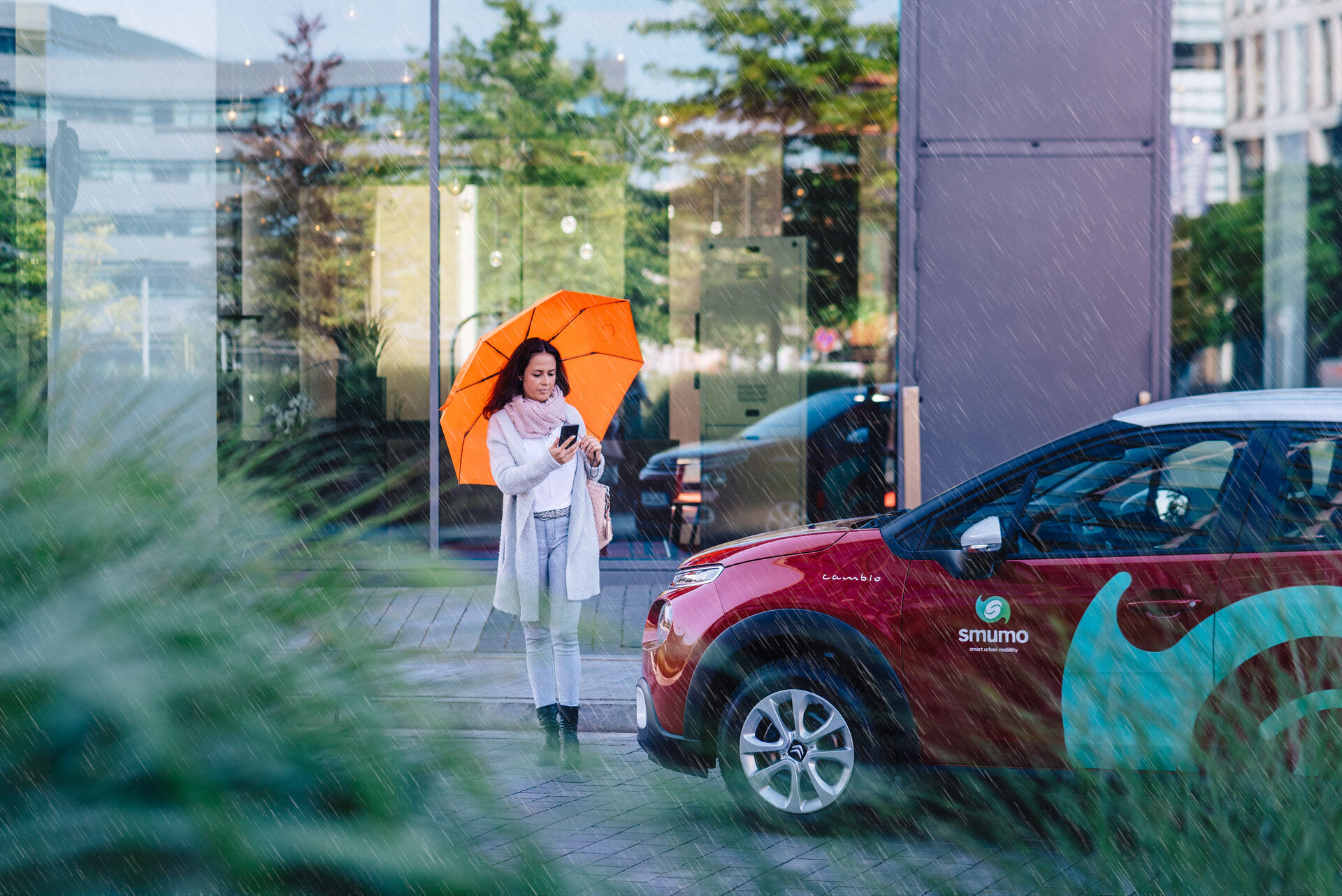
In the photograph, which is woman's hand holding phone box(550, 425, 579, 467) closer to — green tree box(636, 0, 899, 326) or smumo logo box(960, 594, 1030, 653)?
smumo logo box(960, 594, 1030, 653)

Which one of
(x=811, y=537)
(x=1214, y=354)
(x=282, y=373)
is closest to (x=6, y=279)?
(x=811, y=537)

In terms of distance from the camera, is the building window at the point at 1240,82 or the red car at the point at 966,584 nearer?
the red car at the point at 966,584

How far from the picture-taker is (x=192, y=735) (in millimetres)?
1117

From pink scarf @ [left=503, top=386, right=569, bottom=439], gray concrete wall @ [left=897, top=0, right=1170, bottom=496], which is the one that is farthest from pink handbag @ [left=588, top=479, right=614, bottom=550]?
gray concrete wall @ [left=897, top=0, right=1170, bottom=496]

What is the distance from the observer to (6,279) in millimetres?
2068

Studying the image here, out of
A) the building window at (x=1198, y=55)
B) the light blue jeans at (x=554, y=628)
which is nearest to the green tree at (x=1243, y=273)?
the building window at (x=1198, y=55)

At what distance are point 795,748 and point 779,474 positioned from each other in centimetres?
620

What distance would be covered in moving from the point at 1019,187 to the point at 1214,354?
222cm

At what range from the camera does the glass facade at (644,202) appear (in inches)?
406

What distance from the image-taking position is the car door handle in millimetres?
4320

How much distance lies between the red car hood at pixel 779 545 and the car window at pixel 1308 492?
1.71m

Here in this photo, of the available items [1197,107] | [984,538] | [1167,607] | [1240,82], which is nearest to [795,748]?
[984,538]

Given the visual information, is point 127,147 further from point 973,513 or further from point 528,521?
point 973,513

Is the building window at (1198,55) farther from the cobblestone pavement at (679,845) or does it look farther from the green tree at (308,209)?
the cobblestone pavement at (679,845)
